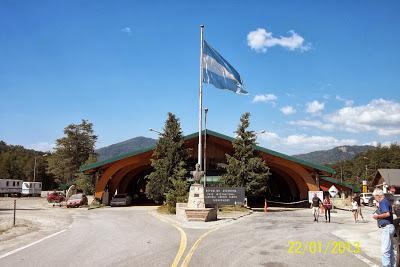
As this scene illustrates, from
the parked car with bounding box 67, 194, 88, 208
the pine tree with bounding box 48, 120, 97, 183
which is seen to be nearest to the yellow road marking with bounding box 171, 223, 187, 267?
the parked car with bounding box 67, 194, 88, 208

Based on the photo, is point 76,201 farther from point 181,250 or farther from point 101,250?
point 181,250

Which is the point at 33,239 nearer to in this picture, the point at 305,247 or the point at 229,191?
the point at 305,247

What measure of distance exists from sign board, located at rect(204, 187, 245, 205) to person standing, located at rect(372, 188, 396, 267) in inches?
689

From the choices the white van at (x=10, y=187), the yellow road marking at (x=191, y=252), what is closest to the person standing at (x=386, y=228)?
the yellow road marking at (x=191, y=252)

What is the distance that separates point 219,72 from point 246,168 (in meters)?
14.8

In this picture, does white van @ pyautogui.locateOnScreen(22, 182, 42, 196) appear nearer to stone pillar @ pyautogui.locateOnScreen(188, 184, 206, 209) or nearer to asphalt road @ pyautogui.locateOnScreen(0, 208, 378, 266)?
stone pillar @ pyautogui.locateOnScreen(188, 184, 206, 209)

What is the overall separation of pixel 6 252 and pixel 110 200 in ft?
119

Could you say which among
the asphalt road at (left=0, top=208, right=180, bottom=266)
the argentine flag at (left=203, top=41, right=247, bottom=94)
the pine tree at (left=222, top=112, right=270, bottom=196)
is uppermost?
the argentine flag at (left=203, top=41, right=247, bottom=94)

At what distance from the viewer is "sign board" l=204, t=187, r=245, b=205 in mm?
26031

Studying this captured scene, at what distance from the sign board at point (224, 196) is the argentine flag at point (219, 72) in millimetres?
6078

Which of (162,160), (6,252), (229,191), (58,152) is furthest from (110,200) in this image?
(58,152)

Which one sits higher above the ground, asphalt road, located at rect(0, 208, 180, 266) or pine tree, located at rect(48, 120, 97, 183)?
pine tree, located at rect(48, 120, 97, 183)

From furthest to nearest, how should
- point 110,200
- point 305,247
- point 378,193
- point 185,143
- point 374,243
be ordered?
point 110,200
point 185,143
point 374,243
point 305,247
point 378,193

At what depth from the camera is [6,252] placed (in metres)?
11.0
